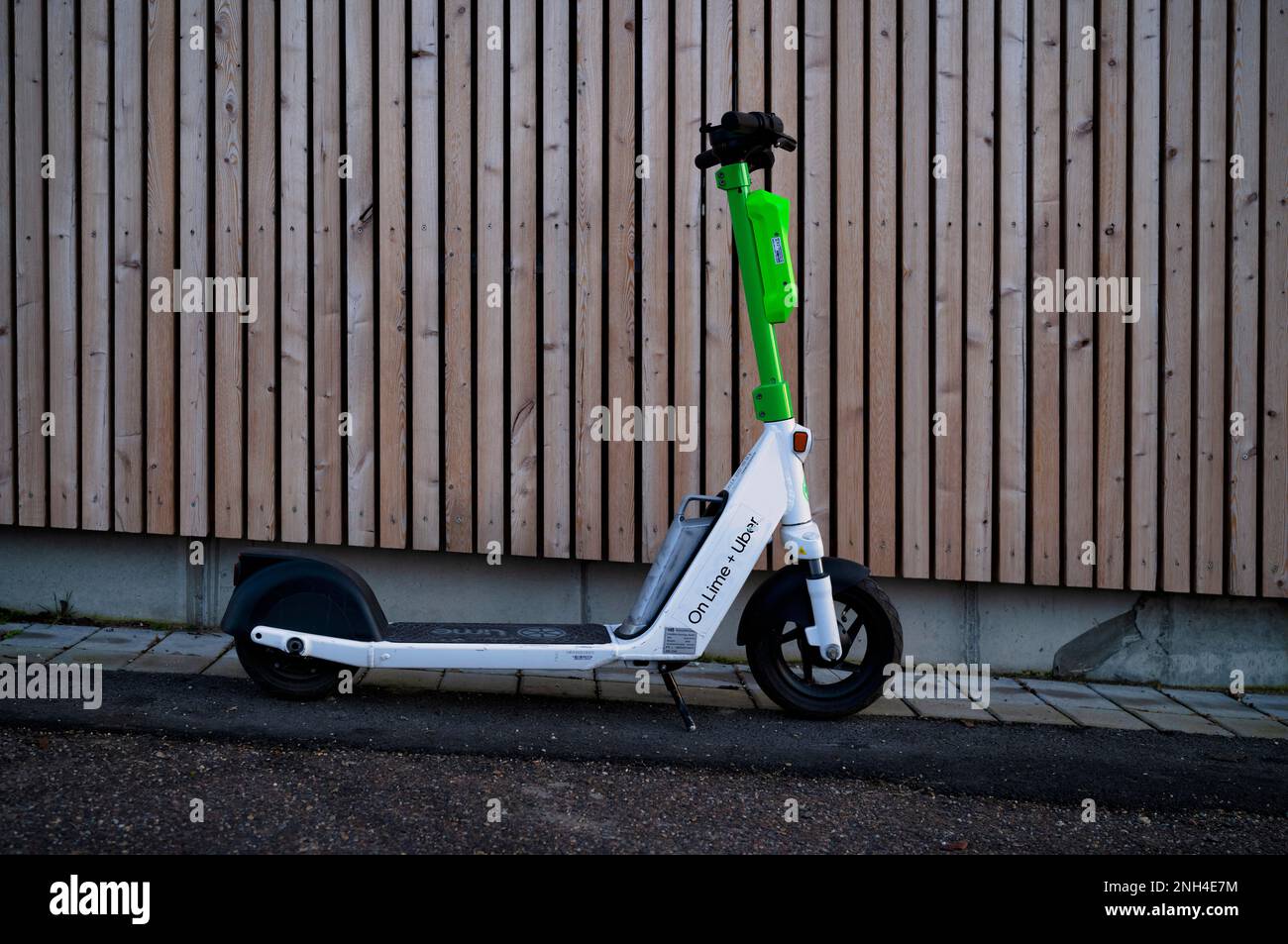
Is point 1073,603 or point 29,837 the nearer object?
point 29,837

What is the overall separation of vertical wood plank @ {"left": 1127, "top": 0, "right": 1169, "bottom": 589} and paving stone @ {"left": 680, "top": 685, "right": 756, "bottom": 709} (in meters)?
1.91

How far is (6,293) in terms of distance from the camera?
4.79 m

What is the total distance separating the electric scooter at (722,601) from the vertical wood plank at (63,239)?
170cm

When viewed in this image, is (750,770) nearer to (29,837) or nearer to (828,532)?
(828,532)

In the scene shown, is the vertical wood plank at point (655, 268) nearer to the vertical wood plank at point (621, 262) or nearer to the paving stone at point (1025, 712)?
the vertical wood plank at point (621, 262)

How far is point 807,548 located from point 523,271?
1.92 metres

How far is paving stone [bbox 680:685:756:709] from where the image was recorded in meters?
3.92

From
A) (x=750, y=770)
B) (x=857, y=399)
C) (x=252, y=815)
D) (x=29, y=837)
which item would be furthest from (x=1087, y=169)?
(x=29, y=837)

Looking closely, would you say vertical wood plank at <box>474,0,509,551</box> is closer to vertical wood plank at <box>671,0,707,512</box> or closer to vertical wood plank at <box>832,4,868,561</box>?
vertical wood plank at <box>671,0,707,512</box>

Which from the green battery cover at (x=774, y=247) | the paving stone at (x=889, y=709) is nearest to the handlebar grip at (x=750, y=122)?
the green battery cover at (x=774, y=247)

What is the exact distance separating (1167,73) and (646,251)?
2480 mm

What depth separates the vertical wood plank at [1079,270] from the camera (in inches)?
176

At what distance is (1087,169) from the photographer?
4.47 meters
